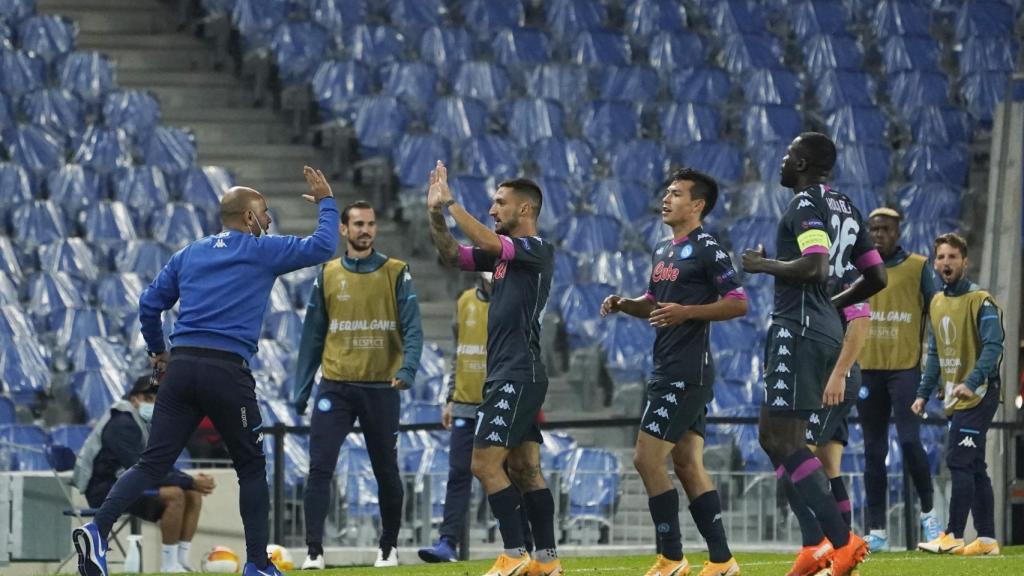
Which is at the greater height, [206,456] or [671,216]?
[671,216]

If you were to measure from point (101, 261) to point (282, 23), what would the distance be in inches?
169

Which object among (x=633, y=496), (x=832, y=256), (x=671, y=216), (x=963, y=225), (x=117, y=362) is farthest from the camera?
(x=963, y=225)

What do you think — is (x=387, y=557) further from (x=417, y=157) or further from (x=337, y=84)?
(x=337, y=84)

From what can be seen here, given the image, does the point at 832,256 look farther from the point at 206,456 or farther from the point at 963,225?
the point at 963,225

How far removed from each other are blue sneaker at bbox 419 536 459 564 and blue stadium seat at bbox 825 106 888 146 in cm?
990

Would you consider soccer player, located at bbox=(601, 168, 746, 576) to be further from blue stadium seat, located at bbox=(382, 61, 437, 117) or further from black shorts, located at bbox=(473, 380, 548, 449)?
blue stadium seat, located at bbox=(382, 61, 437, 117)

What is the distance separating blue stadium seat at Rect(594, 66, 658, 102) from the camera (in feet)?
66.2

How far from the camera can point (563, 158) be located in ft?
62.2

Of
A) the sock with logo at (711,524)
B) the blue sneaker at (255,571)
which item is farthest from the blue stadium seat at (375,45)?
the blue sneaker at (255,571)

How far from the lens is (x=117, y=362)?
15672 mm

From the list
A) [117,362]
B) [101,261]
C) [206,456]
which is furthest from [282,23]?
[206,456]

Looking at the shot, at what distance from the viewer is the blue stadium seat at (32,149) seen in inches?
706

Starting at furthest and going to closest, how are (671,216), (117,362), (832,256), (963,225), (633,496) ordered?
(963,225) < (117,362) < (633,496) < (671,216) < (832,256)

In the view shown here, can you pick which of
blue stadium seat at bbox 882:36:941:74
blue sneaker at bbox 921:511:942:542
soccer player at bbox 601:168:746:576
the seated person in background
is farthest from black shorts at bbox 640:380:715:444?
blue stadium seat at bbox 882:36:941:74
